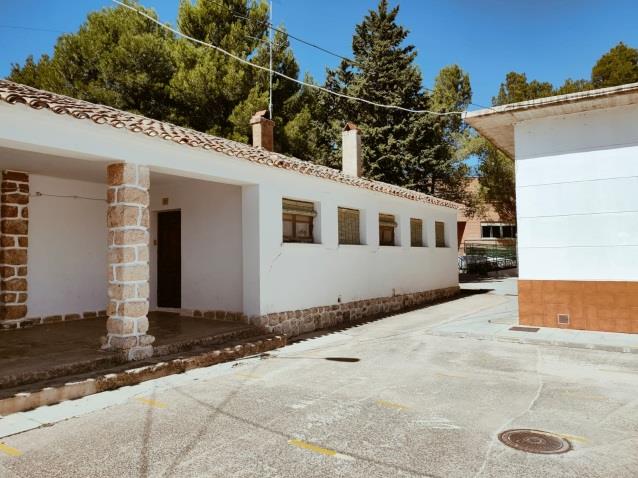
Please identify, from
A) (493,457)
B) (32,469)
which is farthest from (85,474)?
(493,457)

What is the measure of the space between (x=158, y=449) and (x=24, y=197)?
689 centimetres

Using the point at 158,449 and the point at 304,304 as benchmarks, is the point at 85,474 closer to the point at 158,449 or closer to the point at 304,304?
the point at 158,449

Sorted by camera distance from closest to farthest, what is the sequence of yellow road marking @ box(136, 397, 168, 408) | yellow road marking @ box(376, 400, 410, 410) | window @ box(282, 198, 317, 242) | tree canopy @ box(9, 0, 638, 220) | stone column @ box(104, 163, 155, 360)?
yellow road marking @ box(376, 400, 410, 410)
yellow road marking @ box(136, 397, 168, 408)
stone column @ box(104, 163, 155, 360)
window @ box(282, 198, 317, 242)
tree canopy @ box(9, 0, 638, 220)

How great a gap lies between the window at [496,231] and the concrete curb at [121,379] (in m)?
31.2

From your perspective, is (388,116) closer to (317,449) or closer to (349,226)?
(349,226)

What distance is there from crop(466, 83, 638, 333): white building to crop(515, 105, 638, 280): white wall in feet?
0.05

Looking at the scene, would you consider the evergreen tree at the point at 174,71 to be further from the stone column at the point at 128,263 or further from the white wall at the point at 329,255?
the stone column at the point at 128,263

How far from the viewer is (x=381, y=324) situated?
11125 millimetres

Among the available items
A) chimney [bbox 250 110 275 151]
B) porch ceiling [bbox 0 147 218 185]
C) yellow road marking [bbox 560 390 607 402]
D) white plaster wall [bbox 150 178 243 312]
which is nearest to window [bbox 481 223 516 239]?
chimney [bbox 250 110 275 151]

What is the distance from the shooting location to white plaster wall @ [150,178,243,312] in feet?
31.0

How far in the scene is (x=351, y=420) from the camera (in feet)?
14.9

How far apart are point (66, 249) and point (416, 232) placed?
33.4 ft

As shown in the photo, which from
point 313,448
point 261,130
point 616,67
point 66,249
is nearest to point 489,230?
point 616,67

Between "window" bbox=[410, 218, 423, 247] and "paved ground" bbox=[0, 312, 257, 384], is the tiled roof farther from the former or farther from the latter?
"window" bbox=[410, 218, 423, 247]
